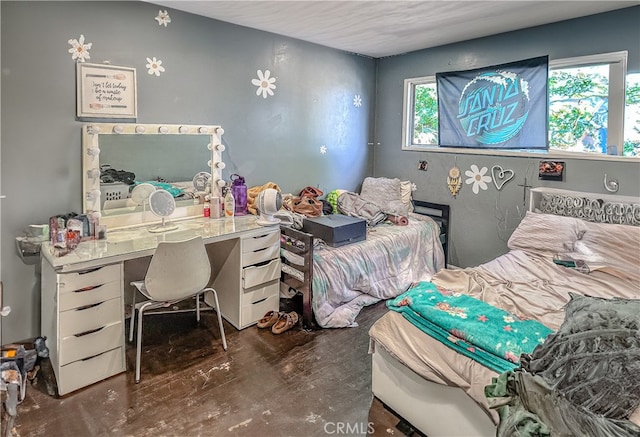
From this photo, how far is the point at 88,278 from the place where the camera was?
2.24m

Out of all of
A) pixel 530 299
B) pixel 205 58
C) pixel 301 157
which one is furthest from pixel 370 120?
pixel 530 299

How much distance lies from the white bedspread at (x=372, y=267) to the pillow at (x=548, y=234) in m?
0.89

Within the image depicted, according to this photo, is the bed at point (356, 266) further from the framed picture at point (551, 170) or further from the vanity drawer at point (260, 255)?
the framed picture at point (551, 170)

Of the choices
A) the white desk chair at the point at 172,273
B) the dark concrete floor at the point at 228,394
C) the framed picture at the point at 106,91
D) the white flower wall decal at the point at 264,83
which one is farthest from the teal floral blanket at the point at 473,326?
the white flower wall decal at the point at 264,83

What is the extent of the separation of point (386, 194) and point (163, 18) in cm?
257

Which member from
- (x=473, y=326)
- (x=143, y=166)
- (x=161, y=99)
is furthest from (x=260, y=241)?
(x=473, y=326)

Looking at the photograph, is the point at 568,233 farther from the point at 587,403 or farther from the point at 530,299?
the point at 587,403

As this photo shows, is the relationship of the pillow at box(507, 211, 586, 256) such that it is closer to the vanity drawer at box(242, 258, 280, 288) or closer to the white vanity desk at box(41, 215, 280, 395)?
the vanity drawer at box(242, 258, 280, 288)

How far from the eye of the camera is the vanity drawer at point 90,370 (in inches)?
87.6

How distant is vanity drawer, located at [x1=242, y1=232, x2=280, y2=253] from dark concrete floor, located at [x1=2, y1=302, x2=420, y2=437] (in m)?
0.60

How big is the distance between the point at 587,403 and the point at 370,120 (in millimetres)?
3870

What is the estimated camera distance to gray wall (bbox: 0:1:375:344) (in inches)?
98.5

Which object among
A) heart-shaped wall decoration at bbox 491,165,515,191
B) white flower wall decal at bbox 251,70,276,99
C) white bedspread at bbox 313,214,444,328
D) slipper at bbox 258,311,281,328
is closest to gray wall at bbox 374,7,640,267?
heart-shaped wall decoration at bbox 491,165,515,191

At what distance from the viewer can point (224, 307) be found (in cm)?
317
